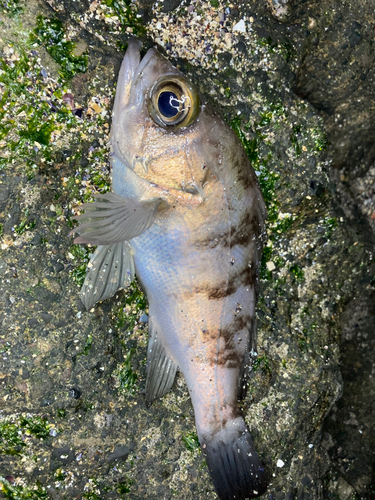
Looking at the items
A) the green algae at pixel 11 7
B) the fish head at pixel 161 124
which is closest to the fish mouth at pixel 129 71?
the fish head at pixel 161 124

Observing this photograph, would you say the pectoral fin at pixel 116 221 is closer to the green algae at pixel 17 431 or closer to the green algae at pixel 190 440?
the green algae at pixel 17 431

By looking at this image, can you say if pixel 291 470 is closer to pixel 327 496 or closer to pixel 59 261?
pixel 327 496

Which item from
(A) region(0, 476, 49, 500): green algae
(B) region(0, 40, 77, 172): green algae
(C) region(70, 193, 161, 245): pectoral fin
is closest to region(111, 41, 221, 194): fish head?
(C) region(70, 193, 161, 245): pectoral fin

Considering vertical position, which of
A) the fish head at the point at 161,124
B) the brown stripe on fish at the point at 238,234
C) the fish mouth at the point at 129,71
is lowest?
the brown stripe on fish at the point at 238,234

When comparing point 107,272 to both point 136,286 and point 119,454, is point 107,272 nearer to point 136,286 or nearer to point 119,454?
point 136,286

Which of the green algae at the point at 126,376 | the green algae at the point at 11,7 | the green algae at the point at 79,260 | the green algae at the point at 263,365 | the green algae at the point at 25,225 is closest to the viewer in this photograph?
the green algae at the point at 11,7

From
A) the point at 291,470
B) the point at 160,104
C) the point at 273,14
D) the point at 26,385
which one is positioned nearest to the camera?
the point at 160,104

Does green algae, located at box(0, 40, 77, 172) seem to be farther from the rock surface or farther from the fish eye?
the fish eye

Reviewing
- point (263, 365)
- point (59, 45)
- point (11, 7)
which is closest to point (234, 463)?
point (263, 365)

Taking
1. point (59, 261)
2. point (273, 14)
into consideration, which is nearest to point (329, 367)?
point (59, 261)
